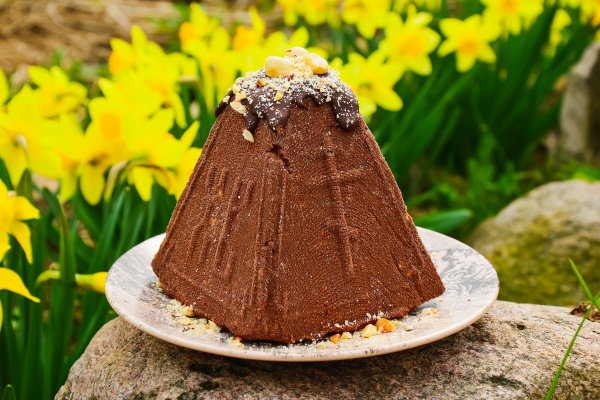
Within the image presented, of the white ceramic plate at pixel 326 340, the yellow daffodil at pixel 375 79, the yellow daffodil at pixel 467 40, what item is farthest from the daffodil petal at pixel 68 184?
the yellow daffodil at pixel 467 40

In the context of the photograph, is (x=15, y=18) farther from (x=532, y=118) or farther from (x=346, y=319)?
(x=346, y=319)

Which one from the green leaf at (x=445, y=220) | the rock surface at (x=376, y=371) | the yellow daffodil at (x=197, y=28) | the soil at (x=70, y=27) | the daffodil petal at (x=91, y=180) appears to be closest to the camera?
the rock surface at (x=376, y=371)

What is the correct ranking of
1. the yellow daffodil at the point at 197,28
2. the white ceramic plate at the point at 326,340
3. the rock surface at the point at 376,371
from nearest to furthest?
the white ceramic plate at the point at 326,340 < the rock surface at the point at 376,371 < the yellow daffodil at the point at 197,28

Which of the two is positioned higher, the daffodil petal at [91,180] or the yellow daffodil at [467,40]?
the yellow daffodil at [467,40]

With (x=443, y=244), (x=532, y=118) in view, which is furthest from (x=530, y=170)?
(x=443, y=244)

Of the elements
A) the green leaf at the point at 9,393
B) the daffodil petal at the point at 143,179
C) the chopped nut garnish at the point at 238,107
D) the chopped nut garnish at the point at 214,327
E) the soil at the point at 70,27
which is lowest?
the soil at the point at 70,27

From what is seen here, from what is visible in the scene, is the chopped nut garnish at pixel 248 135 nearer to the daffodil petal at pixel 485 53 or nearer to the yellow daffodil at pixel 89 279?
the yellow daffodil at pixel 89 279

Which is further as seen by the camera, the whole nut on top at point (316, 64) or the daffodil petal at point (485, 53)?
the daffodil petal at point (485, 53)

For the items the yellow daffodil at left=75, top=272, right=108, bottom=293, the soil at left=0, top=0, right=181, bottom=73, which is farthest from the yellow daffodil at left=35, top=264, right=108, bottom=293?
the soil at left=0, top=0, right=181, bottom=73
